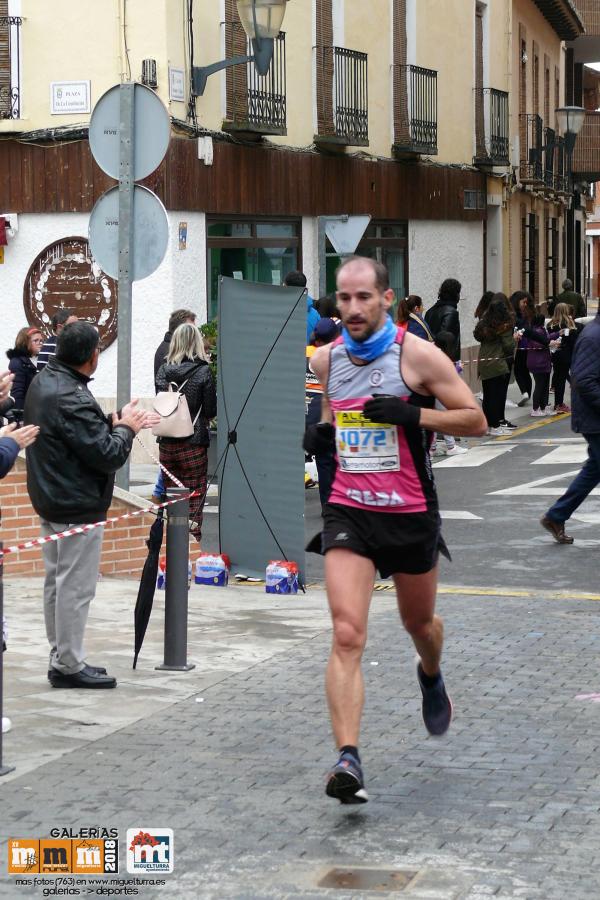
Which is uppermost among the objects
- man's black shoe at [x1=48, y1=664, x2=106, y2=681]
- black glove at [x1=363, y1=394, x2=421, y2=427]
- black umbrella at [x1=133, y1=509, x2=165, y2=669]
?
black glove at [x1=363, y1=394, x2=421, y2=427]

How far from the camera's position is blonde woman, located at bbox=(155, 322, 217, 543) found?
39.5 feet

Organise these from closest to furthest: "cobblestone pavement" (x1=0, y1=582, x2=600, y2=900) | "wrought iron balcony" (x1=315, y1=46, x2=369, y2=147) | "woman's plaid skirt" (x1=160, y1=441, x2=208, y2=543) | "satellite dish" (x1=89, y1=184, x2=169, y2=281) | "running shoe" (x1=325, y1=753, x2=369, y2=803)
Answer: "cobblestone pavement" (x1=0, y1=582, x2=600, y2=900) → "running shoe" (x1=325, y1=753, x2=369, y2=803) → "satellite dish" (x1=89, y1=184, x2=169, y2=281) → "woman's plaid skirt" (x1=160, y1=441, x2=208, y2=543) → "wrought iron balcony" (x1=315, y1=46, x2=369, y2=147)

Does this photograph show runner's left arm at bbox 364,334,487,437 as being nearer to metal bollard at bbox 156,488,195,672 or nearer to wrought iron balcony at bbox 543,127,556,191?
metal bollard at bbox 156,488,195,672

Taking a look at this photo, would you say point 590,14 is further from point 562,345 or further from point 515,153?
point 562,345

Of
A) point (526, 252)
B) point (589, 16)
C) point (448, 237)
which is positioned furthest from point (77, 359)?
point (589, 16)

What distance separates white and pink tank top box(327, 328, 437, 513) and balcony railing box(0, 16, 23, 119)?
13405 mm

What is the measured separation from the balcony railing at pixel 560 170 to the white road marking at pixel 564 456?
19.2 metres

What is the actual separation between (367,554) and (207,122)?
1378 centimetres

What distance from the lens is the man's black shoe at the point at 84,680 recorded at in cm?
760

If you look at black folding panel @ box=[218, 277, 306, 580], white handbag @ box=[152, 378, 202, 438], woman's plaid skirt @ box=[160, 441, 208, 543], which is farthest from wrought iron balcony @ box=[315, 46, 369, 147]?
black folding panel @ box=[218, 277, 306, 580]

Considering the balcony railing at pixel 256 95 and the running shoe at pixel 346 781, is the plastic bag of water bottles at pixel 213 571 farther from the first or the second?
the balcony railing at pixel 256 95

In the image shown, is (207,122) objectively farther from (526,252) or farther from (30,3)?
(526,252)

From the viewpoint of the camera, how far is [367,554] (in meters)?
5.88

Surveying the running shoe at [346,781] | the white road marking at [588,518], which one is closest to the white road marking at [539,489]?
the white road marking at [588,518]
